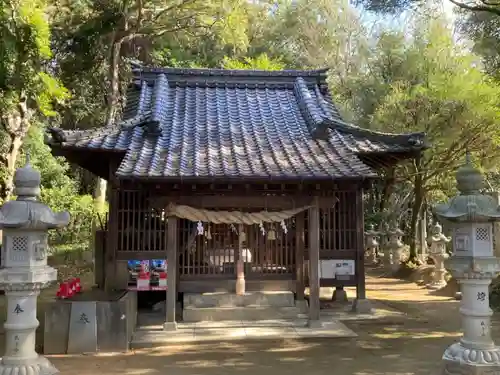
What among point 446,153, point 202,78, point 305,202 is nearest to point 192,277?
point 305,202

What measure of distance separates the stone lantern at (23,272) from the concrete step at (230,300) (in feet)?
14.3

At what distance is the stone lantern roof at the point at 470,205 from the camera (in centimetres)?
625

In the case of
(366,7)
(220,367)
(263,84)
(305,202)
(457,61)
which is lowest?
(220,367)

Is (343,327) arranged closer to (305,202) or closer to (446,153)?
(305,202)

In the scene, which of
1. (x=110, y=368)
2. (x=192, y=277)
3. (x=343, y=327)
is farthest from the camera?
(x=192, y=277)

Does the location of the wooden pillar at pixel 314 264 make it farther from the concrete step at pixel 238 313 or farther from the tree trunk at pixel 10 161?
the tree trunk at pixel 10 161

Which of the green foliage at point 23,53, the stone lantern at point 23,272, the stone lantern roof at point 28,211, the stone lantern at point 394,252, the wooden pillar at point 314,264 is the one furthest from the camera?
the stone lantern at point 394,252

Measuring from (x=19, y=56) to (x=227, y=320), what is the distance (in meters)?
10.5

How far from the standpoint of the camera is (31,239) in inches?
233

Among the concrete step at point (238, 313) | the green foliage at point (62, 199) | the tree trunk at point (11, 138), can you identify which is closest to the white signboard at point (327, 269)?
the concrete step at point (238, 313)

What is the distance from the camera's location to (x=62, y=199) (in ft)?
68.6

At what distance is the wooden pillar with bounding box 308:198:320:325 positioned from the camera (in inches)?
372

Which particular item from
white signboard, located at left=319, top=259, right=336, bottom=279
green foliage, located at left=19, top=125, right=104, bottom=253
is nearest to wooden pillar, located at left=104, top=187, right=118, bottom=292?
white signboard, located at left=319, top=259, right=336, bottom=279

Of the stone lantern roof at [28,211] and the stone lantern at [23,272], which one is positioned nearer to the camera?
the stone lantern at [23,272]
